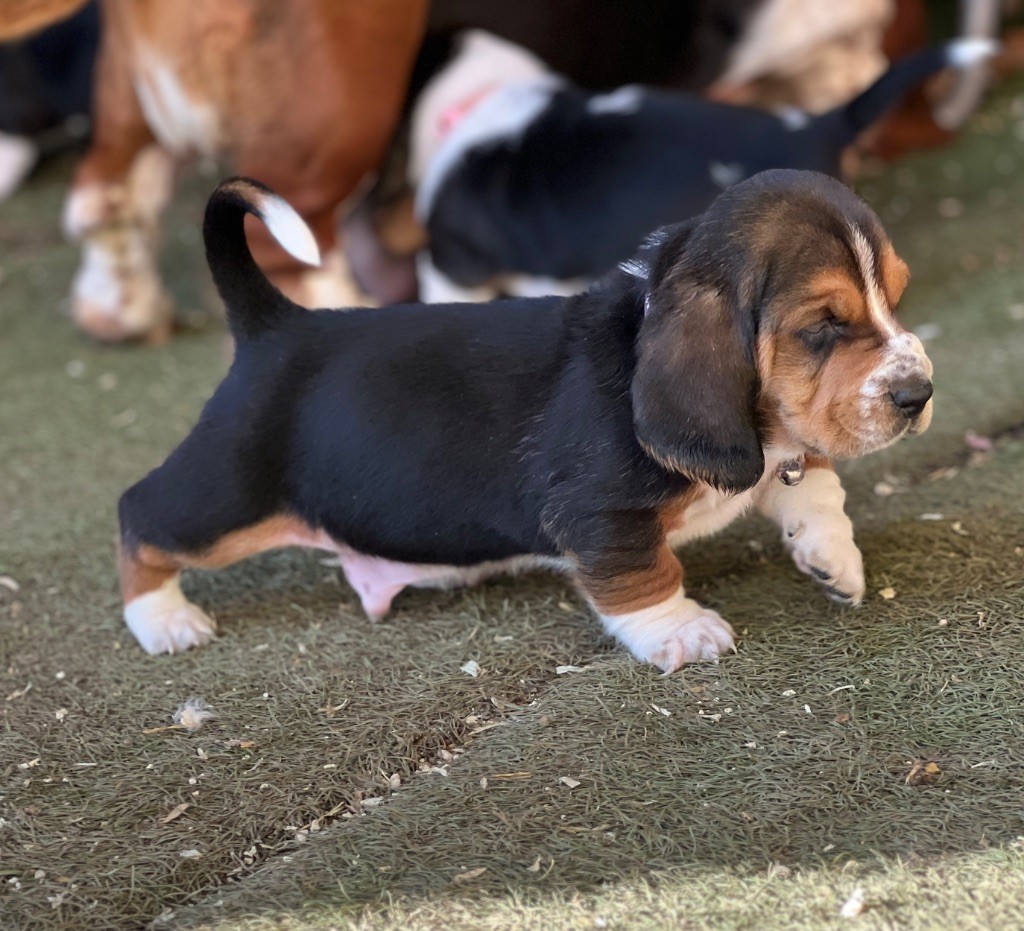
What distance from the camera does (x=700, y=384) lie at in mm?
2016

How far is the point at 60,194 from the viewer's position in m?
5.56

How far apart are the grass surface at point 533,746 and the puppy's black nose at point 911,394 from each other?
432 millimetres

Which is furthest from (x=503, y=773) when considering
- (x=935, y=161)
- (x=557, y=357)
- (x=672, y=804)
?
(x=935, y=161)

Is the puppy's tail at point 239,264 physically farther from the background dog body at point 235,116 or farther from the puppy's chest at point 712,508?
the background dog body at point 235,116

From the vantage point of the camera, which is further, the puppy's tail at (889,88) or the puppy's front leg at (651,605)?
the puppy's tail at (889,88)

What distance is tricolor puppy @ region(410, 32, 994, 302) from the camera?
3680mm

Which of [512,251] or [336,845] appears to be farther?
[512,251]

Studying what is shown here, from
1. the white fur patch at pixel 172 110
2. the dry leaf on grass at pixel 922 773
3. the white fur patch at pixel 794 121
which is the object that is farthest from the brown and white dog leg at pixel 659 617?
the white fur patch at pixel 172 110

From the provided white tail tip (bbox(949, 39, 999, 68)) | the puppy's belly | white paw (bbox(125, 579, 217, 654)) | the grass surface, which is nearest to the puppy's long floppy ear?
the grass surface

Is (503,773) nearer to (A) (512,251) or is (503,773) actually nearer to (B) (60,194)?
(A) (512,251)

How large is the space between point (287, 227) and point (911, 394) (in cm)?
107

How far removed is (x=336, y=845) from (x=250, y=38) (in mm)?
2624

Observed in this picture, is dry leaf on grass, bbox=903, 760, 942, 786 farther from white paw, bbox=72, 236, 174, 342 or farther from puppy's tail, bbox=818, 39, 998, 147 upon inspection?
white paw, bbox=72, 236, 174, 342

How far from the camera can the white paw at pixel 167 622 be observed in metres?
2.53
